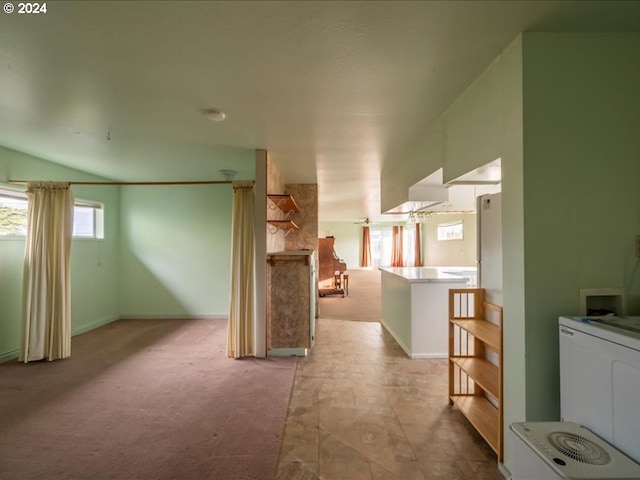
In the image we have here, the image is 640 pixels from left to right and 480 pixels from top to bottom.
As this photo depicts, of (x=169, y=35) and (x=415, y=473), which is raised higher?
(x=169, y=35)

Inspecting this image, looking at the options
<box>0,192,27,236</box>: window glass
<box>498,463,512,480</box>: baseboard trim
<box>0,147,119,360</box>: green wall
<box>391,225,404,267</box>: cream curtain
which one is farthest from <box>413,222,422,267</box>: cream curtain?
<box>0,192,27,236</box>: window glass

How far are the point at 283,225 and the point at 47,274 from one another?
8.98 ft

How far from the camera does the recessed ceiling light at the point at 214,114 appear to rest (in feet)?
7.20

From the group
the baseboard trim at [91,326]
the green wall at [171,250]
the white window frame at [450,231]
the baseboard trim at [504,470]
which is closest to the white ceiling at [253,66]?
the green wall at [171,250]

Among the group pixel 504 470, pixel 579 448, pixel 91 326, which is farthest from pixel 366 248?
pixel 579 448

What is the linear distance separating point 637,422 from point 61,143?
4457 millimetres

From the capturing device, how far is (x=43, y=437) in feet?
6.23

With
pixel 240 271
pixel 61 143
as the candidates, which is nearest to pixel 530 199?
pixel 240 271

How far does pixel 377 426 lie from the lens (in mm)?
1996

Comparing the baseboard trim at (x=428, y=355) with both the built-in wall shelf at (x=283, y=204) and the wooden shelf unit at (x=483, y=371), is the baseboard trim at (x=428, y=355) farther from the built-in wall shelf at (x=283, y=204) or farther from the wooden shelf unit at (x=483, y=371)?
the built-in wall shelf at (x=283, y=204)

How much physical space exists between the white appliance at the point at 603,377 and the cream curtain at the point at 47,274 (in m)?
4.38

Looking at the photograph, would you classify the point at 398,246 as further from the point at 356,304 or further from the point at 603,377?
the point at 603,377

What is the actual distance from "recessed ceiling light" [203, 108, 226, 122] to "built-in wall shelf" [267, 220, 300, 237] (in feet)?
4.08

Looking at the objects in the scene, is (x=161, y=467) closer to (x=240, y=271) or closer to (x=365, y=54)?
(x=240, y=271)
